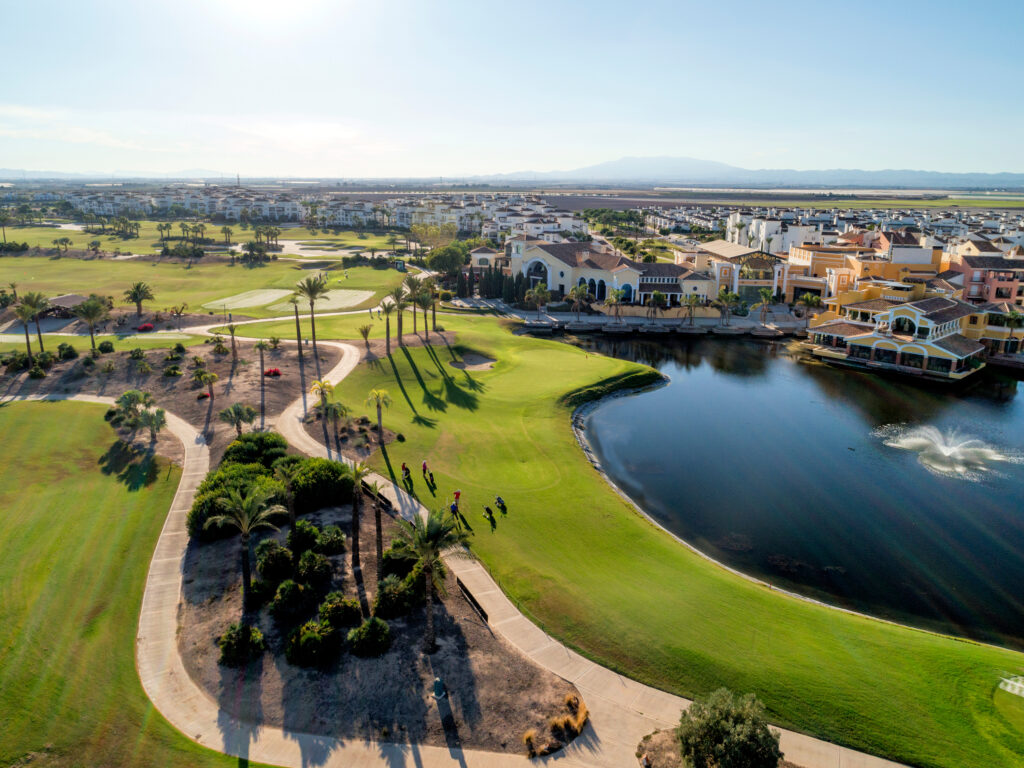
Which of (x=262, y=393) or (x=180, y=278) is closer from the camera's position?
(x=262, y=393)

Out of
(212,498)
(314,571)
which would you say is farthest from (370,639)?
(212,498)

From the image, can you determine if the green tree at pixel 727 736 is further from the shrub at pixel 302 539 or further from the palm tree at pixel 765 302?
the palm tree at pixel 765 302

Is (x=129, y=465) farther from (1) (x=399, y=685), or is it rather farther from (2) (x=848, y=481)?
(2) (x=848, y=481)

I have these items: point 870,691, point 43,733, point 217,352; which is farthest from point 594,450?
point 217,352

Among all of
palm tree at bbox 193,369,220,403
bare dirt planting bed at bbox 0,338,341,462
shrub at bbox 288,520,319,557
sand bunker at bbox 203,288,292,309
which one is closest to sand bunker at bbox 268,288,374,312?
sand bunker at bbox 203,288,292,309

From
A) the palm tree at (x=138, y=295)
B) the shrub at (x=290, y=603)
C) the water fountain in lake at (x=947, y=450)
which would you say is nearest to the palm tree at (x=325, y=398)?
the shrub at (x=290, y=603)

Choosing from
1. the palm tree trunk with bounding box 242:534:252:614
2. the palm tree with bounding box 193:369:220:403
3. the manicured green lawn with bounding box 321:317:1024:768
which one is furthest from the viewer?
the palm tree with bounding box 193:369:220:403

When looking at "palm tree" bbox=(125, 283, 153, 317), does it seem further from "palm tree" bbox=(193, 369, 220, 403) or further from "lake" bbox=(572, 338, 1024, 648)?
"lake" bbox=(572, 338, 1024, 648)
